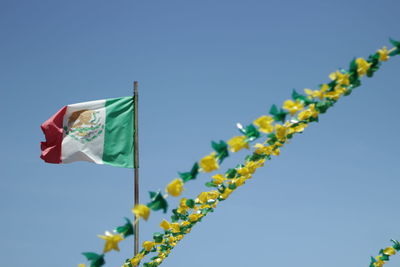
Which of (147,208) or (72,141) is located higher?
(72,141)

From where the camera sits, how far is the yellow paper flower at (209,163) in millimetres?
3078

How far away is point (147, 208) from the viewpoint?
2.89 metres

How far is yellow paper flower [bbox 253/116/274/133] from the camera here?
3.35 m

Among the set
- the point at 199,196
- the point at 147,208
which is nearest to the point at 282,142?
the point at 199,196

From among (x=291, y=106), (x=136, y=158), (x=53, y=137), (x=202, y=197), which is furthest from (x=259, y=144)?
(x=53, y=137)

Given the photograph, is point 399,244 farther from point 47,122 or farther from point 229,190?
point 47,122

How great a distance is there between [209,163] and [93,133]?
7.10 m

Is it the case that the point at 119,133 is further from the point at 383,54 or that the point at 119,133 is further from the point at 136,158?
the point at 383,54

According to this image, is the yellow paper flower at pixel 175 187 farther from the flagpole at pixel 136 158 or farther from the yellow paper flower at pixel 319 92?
the flagpole at pixel 136 158

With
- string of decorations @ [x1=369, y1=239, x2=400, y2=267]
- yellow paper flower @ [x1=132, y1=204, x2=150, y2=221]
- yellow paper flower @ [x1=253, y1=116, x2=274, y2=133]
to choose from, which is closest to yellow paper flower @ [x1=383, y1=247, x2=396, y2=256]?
string of decorations @ [x1=369, y1=239, x2=400, y2=267]

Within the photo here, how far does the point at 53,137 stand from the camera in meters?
10.3

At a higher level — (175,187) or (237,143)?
(237,143)

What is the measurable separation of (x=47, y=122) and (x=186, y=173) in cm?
794

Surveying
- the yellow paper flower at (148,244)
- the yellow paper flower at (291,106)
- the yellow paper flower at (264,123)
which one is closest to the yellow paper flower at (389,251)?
the yellow paper flower at (148,244)
